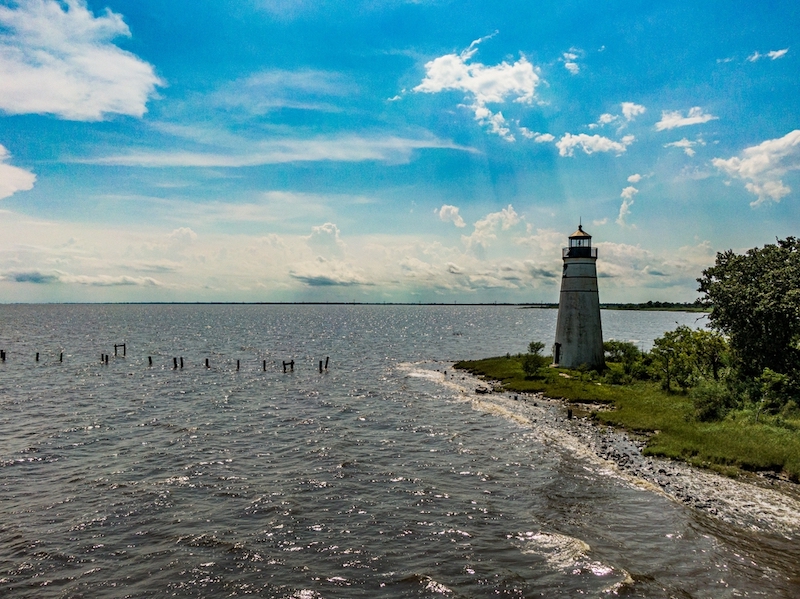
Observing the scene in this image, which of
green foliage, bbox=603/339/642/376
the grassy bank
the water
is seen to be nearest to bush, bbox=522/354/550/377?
the grassy bank

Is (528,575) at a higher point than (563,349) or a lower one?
lower

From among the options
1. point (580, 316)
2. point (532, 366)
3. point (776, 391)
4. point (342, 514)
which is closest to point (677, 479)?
point (342, 514)

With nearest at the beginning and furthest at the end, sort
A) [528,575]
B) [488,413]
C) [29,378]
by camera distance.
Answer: [528,575], [488,413], [29,378]

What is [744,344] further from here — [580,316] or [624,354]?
[624,354]

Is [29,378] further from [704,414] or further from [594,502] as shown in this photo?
[704,414]

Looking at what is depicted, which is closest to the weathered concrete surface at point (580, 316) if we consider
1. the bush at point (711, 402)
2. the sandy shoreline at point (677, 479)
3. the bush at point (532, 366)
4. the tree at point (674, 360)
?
the bush at point (532, 366)

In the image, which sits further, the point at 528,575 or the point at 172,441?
the point at 172,441

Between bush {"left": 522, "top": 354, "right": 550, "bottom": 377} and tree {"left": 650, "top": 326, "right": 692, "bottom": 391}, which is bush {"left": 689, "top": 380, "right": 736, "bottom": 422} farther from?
bush {"left": 522, "top": 354, "right": 550, "bottom": 377}

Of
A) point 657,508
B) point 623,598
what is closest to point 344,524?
point 623,598
